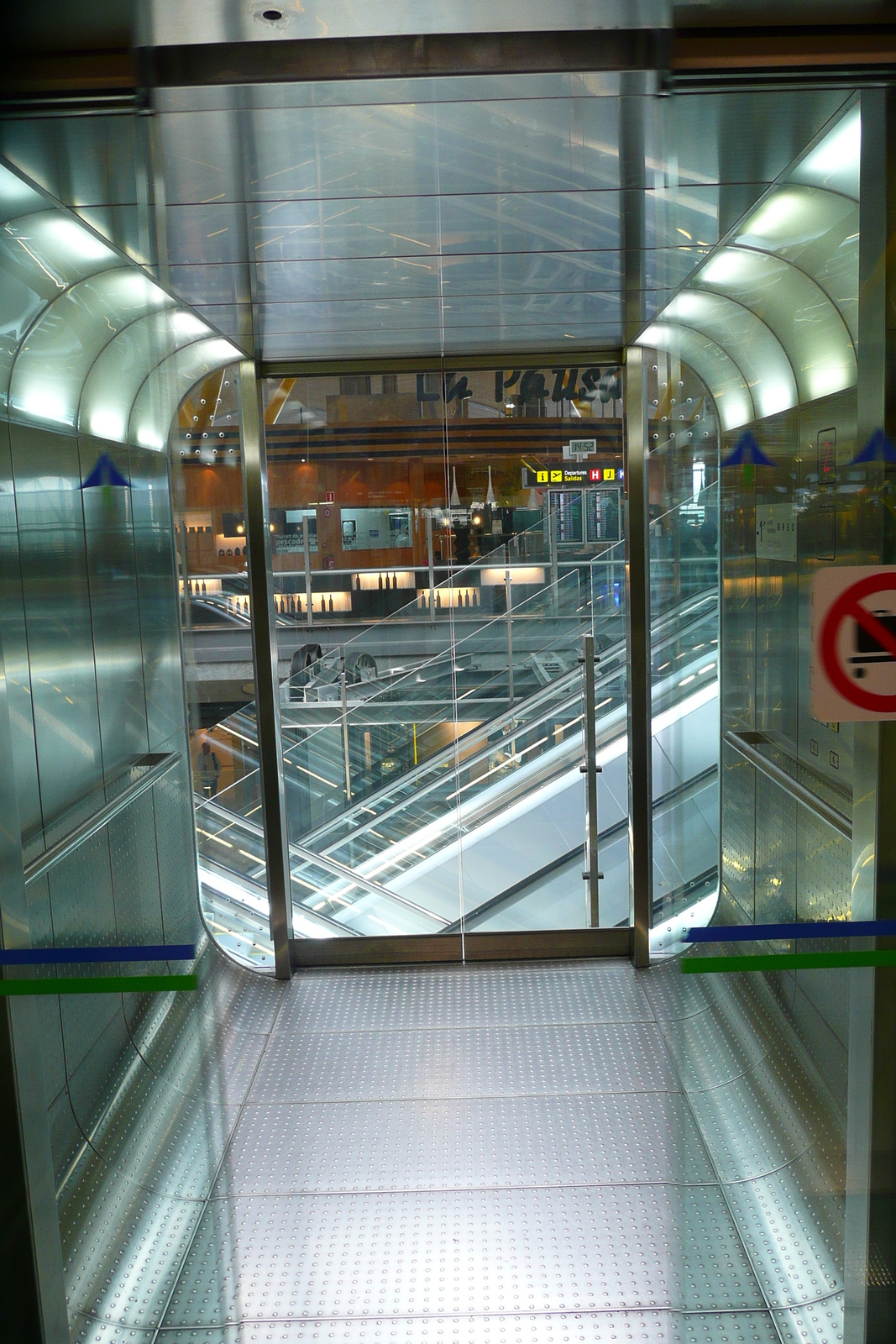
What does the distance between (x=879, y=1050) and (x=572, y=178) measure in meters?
2.28

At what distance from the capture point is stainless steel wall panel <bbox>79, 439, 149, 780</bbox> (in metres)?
2.19

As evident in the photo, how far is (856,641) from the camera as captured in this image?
210 cm

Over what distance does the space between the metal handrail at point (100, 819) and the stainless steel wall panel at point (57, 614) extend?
0.07 meters

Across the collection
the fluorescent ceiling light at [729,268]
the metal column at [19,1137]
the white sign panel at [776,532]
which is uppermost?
the fluorescent ceiling light at [729,268]

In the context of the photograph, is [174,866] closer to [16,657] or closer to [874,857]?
[16,657]

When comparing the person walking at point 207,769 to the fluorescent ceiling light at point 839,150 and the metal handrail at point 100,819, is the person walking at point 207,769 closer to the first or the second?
A: the metal handrail at point 100,819

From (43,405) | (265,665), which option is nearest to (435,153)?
(43,405)

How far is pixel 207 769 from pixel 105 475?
3.11 metres

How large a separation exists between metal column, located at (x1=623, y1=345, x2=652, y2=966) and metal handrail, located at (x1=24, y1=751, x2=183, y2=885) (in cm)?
314

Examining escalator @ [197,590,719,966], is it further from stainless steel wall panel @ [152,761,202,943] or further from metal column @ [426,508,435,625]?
stainless steel wall panel @ [152,761,202,943]

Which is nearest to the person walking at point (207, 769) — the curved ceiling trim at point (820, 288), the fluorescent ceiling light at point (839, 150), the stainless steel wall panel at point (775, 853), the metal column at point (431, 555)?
the metal column at point (431, 555)

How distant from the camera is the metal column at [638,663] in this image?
494 centimetres

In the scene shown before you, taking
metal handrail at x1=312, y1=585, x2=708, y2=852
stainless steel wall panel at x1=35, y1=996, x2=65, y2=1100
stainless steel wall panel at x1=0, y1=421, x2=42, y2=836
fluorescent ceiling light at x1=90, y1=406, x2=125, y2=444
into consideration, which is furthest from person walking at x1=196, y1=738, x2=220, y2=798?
fluorescent ceiling light at x1=90, y1=406, x2=125, y2=444

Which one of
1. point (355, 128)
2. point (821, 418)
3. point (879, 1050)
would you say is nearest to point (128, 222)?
point (355, 128)
